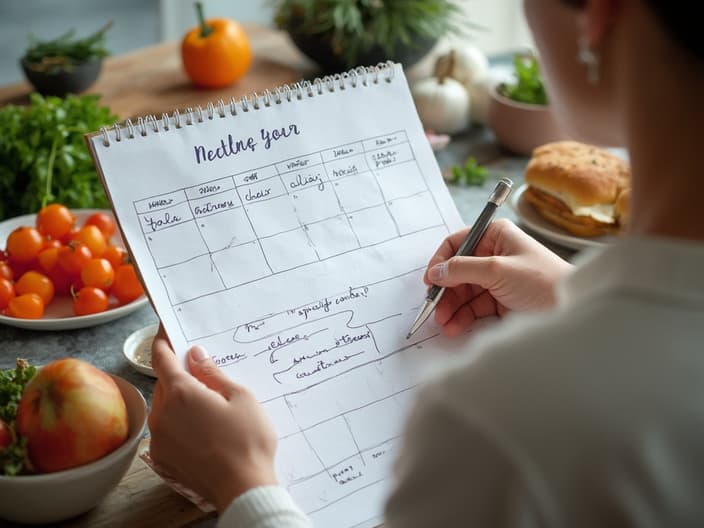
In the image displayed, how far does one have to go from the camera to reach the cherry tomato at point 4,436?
794 millimetres

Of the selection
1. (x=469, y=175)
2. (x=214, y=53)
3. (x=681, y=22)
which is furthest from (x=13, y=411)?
(x=214, y=53)

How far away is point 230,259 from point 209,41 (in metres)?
1.23

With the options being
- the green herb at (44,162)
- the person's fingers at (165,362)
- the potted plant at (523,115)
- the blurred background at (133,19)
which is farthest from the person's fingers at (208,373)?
the blurred background at (133,19)

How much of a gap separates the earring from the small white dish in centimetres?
69

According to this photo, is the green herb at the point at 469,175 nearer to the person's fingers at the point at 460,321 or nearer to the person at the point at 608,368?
the person's fingers at the point at 460,321

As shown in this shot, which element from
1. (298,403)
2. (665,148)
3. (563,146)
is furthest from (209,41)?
(665,148)

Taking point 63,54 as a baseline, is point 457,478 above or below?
above

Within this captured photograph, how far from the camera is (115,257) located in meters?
1.29

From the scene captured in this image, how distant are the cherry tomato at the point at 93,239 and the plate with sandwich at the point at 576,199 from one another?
730 millimetres

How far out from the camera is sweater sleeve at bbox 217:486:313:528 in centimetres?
73

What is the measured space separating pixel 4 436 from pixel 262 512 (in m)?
0.27

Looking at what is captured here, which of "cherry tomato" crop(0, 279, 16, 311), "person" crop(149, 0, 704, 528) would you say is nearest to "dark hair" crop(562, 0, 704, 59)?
"person" crop(149, 0, 704, 528)

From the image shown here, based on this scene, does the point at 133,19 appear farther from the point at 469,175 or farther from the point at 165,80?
the point at 469,175

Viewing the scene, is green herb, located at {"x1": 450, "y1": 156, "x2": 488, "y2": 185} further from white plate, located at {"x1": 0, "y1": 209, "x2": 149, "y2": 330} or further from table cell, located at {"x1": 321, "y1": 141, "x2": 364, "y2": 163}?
white plate, located at {"x1": 0, "y1": 209, "x2": 149, "y2": 330}
